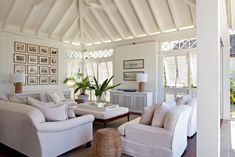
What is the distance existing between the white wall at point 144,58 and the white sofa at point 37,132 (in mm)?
3986

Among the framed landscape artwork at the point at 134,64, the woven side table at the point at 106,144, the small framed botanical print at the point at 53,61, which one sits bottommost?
the woven side table at the point at 106,144

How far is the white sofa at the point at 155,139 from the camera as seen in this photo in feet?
8.47

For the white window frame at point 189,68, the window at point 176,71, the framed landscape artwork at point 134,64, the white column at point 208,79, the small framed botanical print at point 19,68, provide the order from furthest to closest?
the framed landscape artwork at point 134,64, the small framed botanical print at point 19,68, the window at point 176,71, the white window frame at point 189,68, the white column at point 208,79

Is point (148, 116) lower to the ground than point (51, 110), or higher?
lower

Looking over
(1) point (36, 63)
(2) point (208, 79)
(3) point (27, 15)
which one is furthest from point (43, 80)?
(2) point (208, 79)

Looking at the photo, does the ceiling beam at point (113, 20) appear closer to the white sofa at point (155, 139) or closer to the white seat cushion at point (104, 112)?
the white seat cushion at point (104, 112)

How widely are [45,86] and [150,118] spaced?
18.2 feet

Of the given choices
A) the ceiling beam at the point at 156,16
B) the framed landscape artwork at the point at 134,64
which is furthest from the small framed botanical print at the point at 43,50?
the ceiling beam at the point at 156,16

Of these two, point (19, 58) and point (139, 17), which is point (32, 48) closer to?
point (19, 58)

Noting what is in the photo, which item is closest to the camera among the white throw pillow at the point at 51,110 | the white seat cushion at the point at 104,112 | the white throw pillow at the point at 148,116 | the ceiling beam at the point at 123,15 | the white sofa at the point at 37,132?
the white sofa at the point at 37,132

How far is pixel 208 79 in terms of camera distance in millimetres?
1637

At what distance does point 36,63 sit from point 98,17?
3.12m

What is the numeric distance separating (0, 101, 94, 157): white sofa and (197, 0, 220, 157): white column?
2041 mm

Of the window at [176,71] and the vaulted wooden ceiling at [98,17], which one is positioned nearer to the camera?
the vaulted wooden ceiling at [98,17]
